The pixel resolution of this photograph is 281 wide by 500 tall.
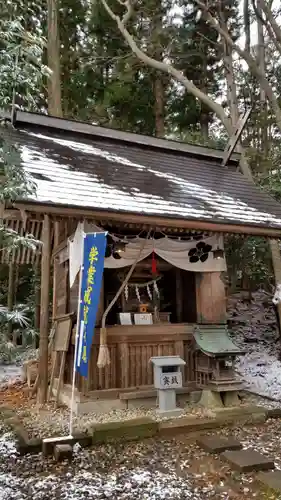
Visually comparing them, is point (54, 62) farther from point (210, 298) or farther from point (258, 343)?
point (258, 343)

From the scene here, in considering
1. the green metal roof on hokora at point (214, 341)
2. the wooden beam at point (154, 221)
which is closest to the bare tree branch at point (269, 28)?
Answer: the wooden beam at point (154, 221)

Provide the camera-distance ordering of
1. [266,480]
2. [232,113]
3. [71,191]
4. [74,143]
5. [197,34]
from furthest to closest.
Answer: [197,34] → [232,113] → [74,143] → [71,191] → [266,480]

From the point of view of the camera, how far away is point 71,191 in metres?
5.98

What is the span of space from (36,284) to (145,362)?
6.61 metres

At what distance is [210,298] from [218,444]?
291 cm

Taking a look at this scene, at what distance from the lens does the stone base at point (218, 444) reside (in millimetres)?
4668

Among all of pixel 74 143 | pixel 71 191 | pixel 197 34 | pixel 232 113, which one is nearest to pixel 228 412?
pixel 71 191

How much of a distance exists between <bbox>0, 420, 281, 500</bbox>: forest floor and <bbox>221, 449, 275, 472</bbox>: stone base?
0.08m

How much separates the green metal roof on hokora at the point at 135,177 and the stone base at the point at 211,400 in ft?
9.14

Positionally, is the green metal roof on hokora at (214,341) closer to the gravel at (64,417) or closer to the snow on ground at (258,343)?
the gravel at (64,417)

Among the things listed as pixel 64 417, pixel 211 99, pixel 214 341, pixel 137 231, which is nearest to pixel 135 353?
pixel 214 341

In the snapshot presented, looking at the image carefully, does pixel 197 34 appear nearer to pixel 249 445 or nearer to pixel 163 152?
pixel 163 152

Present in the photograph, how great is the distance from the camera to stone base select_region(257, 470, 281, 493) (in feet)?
12.0

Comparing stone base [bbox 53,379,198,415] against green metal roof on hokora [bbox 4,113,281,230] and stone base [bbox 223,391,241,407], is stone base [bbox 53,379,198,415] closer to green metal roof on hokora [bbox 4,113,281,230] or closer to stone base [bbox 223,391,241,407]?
stone base [bbox 223,391,241,407]
